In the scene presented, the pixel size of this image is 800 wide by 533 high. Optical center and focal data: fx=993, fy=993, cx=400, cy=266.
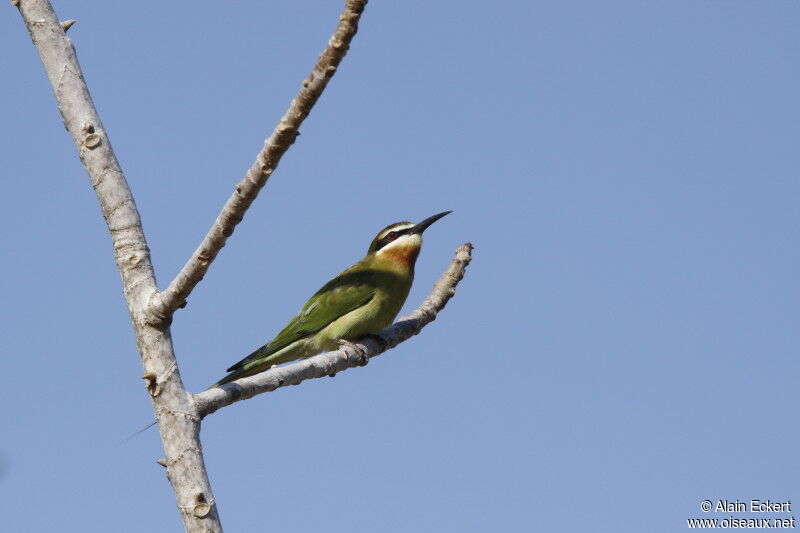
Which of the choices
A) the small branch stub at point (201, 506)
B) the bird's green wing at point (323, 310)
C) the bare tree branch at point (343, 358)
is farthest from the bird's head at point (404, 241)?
the small branch stub at point (201, 506)

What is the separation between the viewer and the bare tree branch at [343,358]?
122 inches

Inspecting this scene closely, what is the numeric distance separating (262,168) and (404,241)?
4.05 meters

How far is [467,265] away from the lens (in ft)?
18.2

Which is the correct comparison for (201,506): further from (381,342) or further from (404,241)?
(404,241)

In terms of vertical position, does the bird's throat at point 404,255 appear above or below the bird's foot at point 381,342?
above

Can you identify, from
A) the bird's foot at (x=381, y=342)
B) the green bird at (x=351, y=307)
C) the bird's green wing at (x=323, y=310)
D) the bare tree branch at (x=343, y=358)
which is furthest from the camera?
the bird's green wing at (x=323, y=310)

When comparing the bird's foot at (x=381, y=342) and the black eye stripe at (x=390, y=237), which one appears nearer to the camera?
the bird's foot at (x=381, y=342)

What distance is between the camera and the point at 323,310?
6.27 meters

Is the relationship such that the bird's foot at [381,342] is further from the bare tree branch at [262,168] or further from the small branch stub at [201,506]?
the small branch stub at [201,506]

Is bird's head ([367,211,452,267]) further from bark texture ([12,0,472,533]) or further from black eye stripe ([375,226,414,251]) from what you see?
bark texture ([12,0,472,533])

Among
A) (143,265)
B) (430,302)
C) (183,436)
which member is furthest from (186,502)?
(430,302)

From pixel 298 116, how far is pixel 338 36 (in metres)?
0.25

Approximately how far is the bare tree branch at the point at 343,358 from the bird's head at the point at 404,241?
1.11 metres

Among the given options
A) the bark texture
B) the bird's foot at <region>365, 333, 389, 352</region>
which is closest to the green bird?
the bird's foot at <region>365, 333, 389, 352</region>
